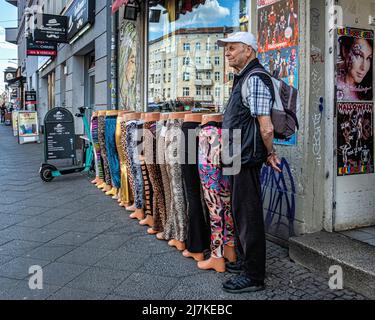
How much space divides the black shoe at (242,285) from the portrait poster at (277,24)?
212cm

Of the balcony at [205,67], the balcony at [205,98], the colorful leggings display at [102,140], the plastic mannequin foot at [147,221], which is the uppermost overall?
the balcony at [205,67]

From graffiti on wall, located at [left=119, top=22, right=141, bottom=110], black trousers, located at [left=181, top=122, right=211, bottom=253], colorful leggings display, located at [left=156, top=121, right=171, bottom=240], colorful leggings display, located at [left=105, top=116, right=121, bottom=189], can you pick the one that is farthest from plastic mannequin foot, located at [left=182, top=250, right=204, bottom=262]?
graffiti on wall, located at [left=119, top=22, right=141, bottom=110]

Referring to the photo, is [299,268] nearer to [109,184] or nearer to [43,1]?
[109,184]

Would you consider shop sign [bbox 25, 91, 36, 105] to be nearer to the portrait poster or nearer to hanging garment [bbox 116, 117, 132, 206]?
hanging garment [bbox 116, 117, 132, 206]

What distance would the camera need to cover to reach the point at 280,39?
4016 millimetres

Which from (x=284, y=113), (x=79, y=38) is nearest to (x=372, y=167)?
(x=284, y=113)

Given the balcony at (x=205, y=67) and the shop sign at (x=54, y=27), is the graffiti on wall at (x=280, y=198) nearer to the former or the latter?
the balcony at (x=205, y=67)

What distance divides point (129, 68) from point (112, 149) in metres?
3.14

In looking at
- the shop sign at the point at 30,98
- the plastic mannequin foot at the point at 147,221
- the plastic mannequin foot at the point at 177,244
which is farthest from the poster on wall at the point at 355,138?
the shop sign at the point at 30,98

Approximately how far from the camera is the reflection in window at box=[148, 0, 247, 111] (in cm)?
557

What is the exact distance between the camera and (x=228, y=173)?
10.4ft

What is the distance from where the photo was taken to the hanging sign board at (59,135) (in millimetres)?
8117

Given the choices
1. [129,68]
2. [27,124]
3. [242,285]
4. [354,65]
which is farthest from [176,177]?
[27,124]
